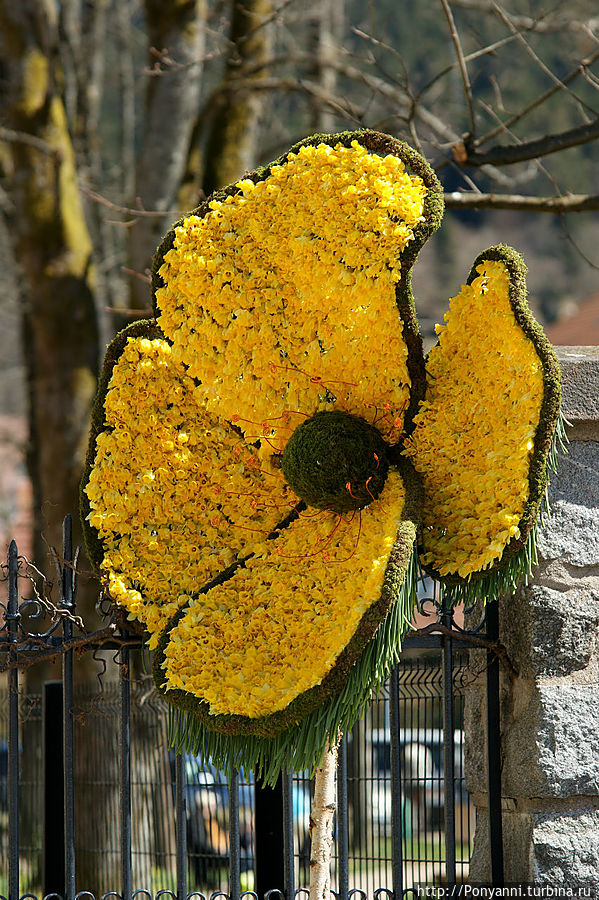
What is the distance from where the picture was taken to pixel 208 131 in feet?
21.5

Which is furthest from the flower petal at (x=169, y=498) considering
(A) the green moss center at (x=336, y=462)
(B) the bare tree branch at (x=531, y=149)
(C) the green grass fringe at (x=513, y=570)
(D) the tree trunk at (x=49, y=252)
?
(D) the tree trunk at (x=49, y=252)

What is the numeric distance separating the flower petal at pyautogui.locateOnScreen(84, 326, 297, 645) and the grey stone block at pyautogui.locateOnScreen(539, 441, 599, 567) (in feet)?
2.46

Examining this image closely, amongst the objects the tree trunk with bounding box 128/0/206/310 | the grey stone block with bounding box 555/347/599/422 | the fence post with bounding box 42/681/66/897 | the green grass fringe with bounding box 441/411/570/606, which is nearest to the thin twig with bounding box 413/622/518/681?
the green grass fringe with bounding box 441/411/570/606

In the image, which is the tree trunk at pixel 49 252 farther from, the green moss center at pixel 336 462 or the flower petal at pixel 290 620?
the green moss center at pixel 336 462

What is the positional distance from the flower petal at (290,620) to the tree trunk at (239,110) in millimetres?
4084

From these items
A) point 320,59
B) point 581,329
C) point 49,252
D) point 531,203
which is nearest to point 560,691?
point 531,203

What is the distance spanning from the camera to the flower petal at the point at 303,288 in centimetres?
246

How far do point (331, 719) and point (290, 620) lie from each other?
0.27 metres

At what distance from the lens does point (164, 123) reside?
6.26 m

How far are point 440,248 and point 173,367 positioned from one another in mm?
19103

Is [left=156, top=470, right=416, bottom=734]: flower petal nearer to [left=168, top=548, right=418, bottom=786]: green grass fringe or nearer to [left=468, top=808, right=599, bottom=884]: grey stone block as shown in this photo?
[left=168, top=548, right=418, bottom=786]: green grass fringe

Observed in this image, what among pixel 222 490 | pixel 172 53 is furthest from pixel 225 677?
pixel 172 53

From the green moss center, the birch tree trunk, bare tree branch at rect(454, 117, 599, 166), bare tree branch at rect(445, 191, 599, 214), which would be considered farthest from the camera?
bare tree branch at rect(445, 191, 599, 214)

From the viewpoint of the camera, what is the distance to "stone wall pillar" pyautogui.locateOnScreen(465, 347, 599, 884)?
2.62m
